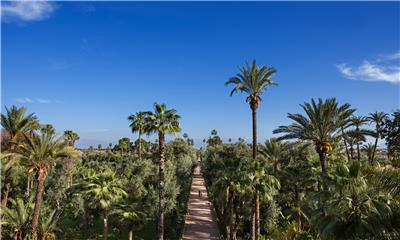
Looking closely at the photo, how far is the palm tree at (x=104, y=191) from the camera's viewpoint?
82.0 ft

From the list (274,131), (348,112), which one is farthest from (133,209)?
(348,112)

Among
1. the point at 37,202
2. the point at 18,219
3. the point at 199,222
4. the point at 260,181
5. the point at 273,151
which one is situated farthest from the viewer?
the point at 273,151

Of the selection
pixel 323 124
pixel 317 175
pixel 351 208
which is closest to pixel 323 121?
pixel 323 124

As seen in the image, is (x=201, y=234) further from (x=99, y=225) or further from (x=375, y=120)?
(x=375, y=120)

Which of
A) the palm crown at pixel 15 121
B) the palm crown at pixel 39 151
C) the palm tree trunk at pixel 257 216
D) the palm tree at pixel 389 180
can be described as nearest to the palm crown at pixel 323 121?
the palm tree trunk at pixel 257 216

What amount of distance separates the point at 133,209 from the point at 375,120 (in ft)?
119

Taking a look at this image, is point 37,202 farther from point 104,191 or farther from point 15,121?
point 15,121

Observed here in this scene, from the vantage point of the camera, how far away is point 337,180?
1509 cm

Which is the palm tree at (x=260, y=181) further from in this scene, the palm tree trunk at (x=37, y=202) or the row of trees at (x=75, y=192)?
the palm tree trunk at (x=37, y=202)

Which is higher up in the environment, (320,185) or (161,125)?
(161,125)

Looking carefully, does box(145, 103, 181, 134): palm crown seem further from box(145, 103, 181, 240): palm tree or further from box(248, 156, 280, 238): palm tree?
box(248, 156, 280, 238): palm tree

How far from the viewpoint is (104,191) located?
25.2m

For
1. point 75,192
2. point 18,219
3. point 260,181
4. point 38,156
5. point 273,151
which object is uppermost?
point 273,151

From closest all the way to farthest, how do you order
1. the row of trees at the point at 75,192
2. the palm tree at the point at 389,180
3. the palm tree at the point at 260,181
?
the palm tree at the point at 389,180 → the row of trees at the point at 75,192 → the palm tree at the point at 260,181
